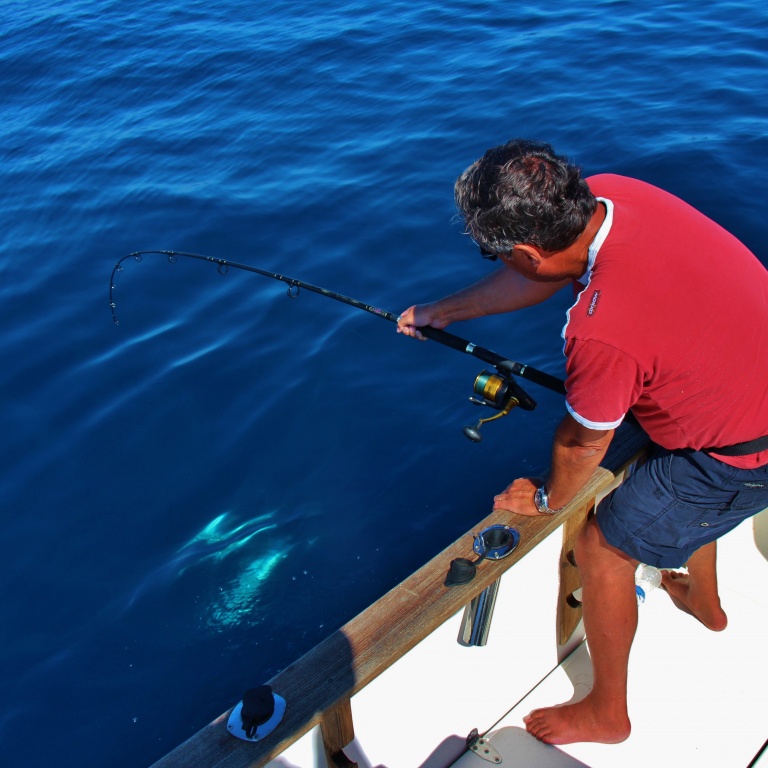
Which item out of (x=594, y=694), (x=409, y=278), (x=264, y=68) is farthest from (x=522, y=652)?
(x=264, y=68)

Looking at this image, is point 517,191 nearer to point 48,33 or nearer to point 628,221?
point 628,221

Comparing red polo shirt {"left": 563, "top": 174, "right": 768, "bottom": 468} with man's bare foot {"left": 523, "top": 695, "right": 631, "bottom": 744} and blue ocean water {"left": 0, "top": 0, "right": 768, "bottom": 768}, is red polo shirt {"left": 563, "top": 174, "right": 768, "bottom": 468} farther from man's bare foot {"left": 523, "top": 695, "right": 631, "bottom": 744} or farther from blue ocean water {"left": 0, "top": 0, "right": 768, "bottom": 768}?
blue ocean water {"left": 0, "top": 0, "right": 768, "bottom": 768}

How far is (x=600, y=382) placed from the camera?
6.11 feet

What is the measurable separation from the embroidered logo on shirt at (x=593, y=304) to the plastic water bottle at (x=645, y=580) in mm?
1478

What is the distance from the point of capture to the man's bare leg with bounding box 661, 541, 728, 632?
2666 millimetres

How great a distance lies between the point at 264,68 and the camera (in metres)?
9.52

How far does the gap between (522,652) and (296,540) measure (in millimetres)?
1745

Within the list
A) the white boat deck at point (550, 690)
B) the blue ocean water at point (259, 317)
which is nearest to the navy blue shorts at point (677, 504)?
the white boat deck at point (550, 690)

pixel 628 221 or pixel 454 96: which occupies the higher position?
pixel 628 221

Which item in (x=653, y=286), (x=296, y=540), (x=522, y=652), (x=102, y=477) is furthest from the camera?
(x=102, y=477)

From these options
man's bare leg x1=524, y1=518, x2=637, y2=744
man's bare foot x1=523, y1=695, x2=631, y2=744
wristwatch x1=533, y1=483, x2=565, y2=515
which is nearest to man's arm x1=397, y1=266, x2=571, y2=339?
wristwatch x1=533, y1=483, x2=565, y2=515

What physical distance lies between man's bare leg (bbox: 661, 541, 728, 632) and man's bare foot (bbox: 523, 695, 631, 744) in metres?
0.55

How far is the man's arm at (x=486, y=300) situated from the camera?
8.69 feet

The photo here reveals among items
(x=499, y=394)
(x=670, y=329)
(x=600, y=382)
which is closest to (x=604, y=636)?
(x=499, y=394)
